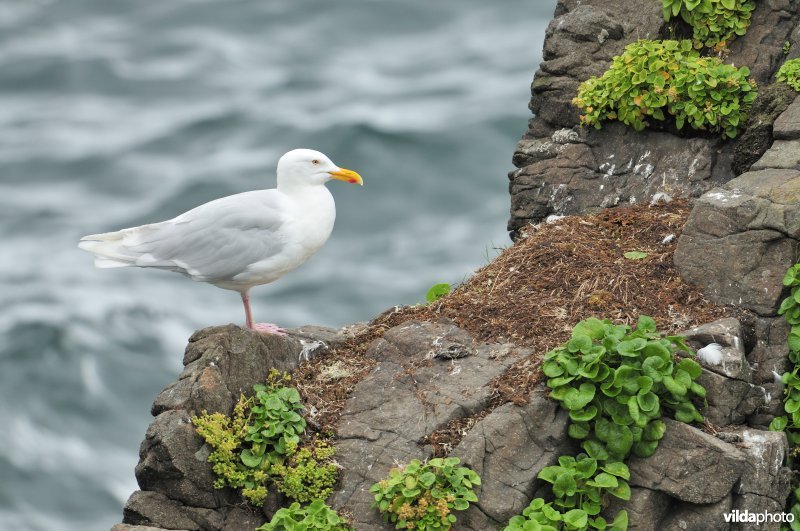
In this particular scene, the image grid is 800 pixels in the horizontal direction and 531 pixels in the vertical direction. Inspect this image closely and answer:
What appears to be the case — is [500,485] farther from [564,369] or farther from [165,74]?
[165,74]

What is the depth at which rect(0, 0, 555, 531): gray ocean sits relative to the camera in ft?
71.1

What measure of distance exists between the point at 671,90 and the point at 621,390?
3398mm

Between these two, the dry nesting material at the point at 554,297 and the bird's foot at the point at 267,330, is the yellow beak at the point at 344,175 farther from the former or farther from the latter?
the bird's foot at the point at 267,330

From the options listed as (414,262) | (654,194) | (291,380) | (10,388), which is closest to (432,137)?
(414,262)

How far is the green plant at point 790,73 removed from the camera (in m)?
10.1

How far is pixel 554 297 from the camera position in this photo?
895 cm

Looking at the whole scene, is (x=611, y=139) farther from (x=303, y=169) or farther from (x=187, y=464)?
(x=187, y=464)

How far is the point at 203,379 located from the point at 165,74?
22.7 m

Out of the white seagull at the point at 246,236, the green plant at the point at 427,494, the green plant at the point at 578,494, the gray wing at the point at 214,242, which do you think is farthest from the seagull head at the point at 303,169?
the green plant at the point at 578,494

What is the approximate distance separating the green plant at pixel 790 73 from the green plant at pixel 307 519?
5.28 meters

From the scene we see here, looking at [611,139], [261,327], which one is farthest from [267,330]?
[611,139]

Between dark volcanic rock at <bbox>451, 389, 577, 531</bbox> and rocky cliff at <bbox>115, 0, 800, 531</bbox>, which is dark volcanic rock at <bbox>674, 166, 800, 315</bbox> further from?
dark volcanic rock at <bbox>451, 389, 577, 531</bbox>

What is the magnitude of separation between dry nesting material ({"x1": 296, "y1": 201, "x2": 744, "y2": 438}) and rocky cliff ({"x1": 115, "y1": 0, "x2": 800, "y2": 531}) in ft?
0.05

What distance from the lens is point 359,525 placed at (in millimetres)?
7719
